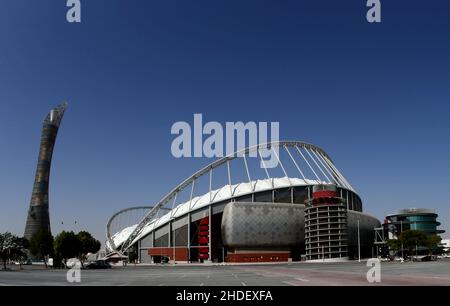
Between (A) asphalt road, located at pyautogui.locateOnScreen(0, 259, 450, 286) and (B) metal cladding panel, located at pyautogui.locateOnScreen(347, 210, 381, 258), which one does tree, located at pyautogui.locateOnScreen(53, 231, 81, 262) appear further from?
(B) metal cladding panel, located at pyautogui.locateOnScreen(347, 210, 381, 258)

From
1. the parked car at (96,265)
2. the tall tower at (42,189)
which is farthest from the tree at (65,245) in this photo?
the tall tower at (42,189)

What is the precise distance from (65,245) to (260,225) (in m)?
65.8

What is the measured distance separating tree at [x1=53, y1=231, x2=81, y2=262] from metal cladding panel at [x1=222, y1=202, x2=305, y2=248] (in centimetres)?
5476

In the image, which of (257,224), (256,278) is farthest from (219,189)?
(256,278)

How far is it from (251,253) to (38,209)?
74571 mm

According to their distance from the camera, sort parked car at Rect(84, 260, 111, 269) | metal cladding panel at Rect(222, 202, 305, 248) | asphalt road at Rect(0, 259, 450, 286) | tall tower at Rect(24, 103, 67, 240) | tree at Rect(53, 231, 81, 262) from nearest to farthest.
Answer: asphalt road at Rect(0, 259, 450, 286) → parked car at Rect(84, 260, 111, 269) → tree at Rect(53, 231, 81, 262) → metal cladding panel at Rect(222, 202, 305, 248) → tall tower at Rect(24, 103, 67, 240)

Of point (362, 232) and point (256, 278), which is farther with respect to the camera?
point (362, 232)

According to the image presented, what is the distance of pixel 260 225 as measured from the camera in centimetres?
14888

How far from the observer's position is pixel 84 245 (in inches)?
4961

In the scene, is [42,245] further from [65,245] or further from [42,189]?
[42,189]

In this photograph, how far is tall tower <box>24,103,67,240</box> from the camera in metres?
156

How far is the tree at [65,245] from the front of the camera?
10344cm

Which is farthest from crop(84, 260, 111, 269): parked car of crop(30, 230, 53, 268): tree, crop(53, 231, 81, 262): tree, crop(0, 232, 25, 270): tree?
crop(30, 230, 53, 268): tree
